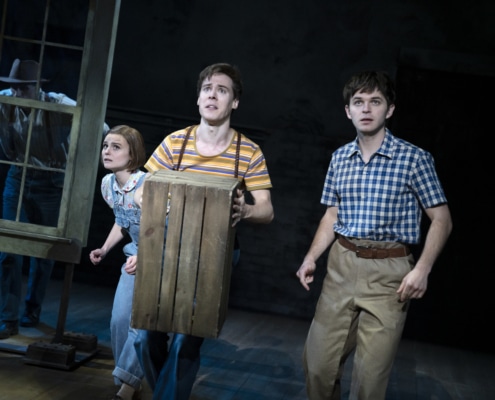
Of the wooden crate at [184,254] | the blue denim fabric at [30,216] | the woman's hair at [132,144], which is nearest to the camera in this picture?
the wooden crate at [184,254]

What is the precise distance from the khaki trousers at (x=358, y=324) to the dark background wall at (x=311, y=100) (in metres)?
4.13

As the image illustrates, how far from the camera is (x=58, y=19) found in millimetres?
4793

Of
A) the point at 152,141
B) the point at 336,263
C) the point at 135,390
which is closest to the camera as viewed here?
the point at 336,263

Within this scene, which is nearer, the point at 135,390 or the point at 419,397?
the point at 135,390

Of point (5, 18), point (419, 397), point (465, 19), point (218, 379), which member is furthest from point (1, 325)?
point (465, 19)

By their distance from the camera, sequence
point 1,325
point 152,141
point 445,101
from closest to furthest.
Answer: point 1,325 < point 445,101 < point 152,141

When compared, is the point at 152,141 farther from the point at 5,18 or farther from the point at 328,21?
the point at 5,18

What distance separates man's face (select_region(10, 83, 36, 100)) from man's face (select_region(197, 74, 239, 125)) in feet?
6.09

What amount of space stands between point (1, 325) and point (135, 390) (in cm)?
176

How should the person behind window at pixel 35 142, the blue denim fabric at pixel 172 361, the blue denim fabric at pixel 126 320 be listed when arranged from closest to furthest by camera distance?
the blue denim fabric at pixel 172 361
the blue denim fabric at pixel 126 320
the person behind window at pixel 35 142

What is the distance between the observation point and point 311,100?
25.2 feet

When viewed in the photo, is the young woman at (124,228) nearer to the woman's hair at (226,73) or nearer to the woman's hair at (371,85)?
the woman's hair at (226,73)

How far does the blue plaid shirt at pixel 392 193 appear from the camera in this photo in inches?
128

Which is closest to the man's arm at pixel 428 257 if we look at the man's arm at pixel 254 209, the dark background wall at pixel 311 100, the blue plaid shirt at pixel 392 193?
the blue plaid shirt at pixel 392 193
